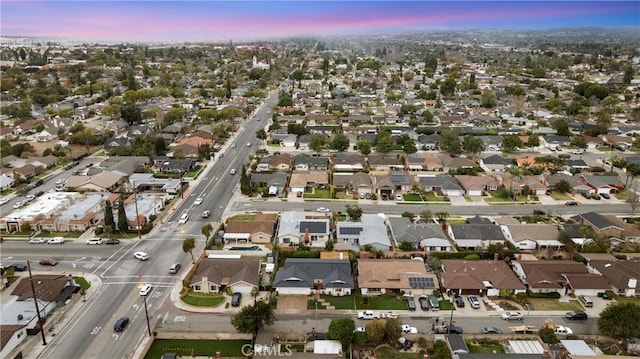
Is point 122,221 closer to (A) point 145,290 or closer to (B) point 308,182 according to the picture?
(A) point 145,290

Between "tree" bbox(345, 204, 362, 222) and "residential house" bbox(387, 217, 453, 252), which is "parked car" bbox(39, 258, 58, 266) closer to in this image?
"tree" bbox(345, 204, 362, 222)

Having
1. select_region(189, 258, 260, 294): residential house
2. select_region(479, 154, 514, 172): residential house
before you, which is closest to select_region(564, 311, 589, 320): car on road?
select_region(189, 258, 260, 294): residential house

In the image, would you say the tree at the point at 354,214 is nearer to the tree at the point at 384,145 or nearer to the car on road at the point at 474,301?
the car on road at the point at 474,301

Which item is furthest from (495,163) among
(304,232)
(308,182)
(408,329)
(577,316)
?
(408,329)

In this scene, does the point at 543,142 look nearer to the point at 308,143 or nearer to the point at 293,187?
the point at 308,143

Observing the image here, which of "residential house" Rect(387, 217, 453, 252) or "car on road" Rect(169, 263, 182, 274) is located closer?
"car on road" Rect(169, 263, 182, 274)

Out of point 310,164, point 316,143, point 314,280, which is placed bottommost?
point 314,280

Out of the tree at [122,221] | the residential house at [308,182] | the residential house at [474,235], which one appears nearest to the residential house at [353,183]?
the residential house at [308,182]
